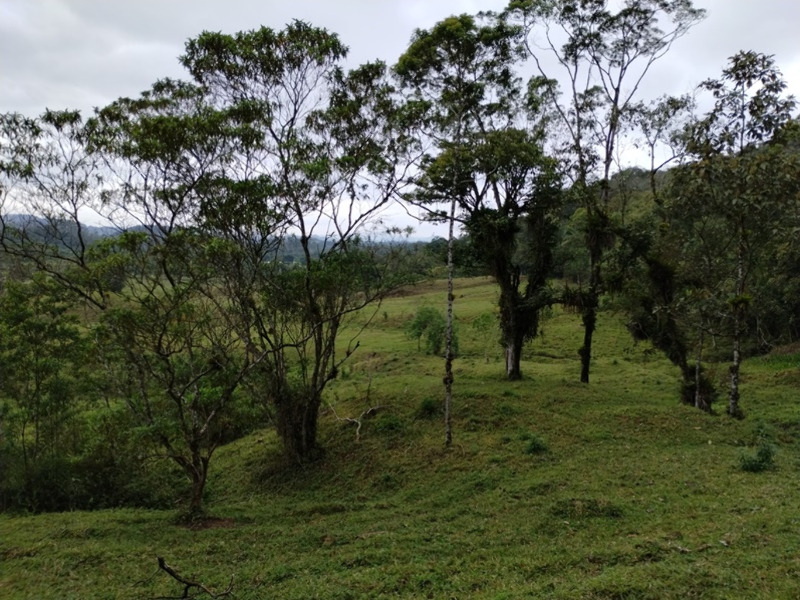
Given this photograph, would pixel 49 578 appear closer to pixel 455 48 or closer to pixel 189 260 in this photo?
pixel 189 260

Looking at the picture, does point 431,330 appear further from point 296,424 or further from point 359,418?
point 296,424

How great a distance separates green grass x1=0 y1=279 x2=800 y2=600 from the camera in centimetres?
755

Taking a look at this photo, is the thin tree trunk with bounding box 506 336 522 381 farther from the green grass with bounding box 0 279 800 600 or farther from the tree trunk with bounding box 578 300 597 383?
the tree trunk with bounding box 578 300 597 383

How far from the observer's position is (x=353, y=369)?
100 feet

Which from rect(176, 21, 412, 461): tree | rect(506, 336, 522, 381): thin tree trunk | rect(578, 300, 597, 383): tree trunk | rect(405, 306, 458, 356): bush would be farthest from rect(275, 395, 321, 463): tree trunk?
rect(405, 306, 458, 356): bush

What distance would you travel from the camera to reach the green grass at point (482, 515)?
755cm

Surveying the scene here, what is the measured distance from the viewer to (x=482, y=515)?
35.4ft

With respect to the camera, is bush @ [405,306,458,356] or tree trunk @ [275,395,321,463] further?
bush @ [405,306,458,356]

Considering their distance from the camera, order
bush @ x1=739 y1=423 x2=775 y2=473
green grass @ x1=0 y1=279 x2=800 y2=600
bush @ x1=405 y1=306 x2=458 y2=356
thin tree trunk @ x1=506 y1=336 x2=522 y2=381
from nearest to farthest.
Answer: green grass @ x1=0 y1=279 x2=800 y2=600, bush @ x1=739 y1=423 x2=775 y2=473, thin tree trunk @ x1=506 y1=336 x2=522 y2=381, bush @ x1=405 y1=306 x2=458 y2=356

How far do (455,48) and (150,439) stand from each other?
49.7ft

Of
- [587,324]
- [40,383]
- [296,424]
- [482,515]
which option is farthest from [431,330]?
[482,515]

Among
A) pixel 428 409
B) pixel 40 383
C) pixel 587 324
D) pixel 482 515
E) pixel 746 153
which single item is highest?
pixel 746 153

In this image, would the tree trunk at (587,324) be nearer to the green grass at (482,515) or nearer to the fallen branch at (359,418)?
the green grass at (482,515)

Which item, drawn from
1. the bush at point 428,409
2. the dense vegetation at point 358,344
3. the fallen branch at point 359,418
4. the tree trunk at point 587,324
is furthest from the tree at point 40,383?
the tree trunk at point 587,324
